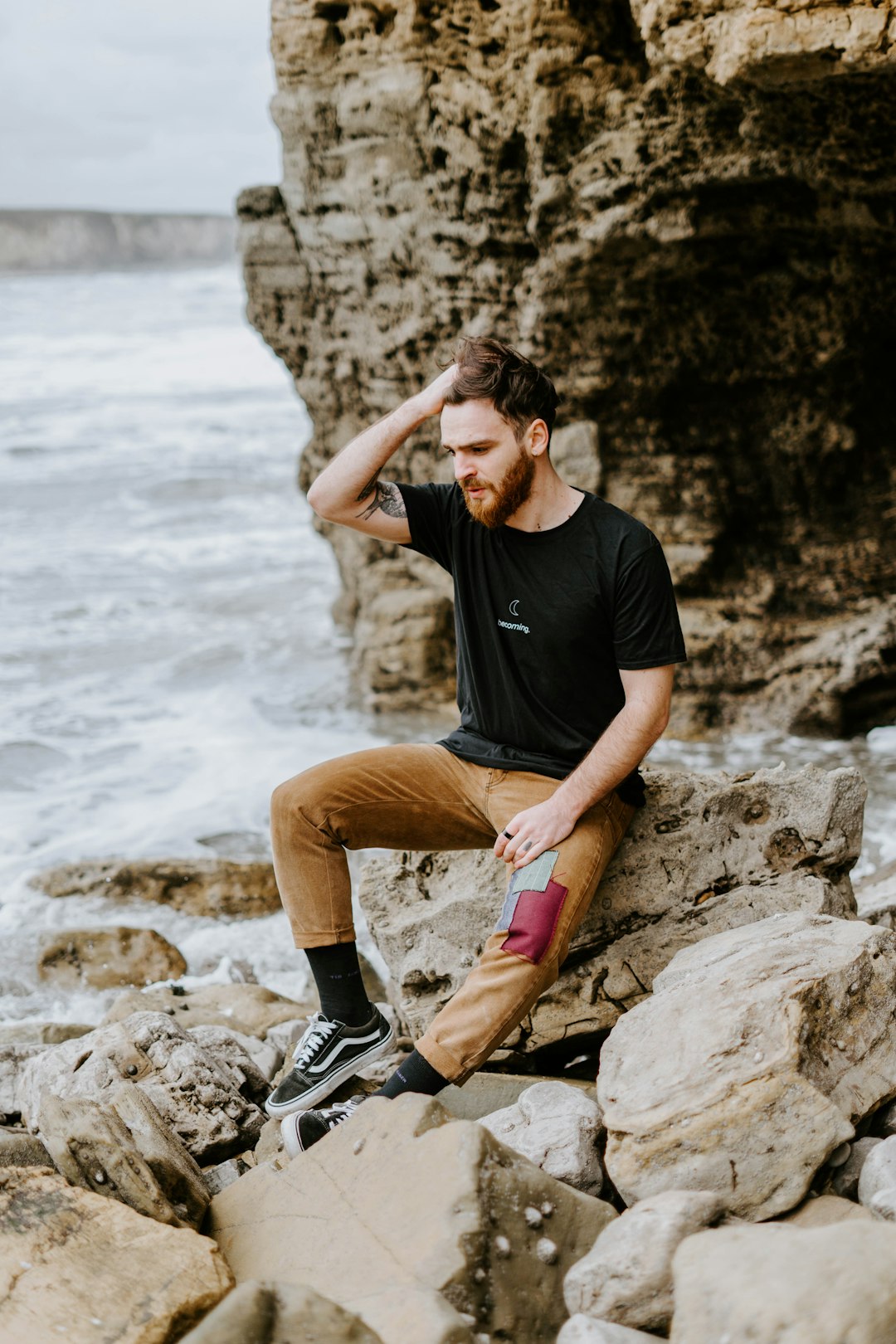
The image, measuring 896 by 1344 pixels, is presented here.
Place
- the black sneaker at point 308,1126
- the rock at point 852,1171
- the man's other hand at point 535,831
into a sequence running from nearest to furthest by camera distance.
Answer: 1. the rock at point 852,1171
2. the black sneaker at point 308,1126
3. the man's other hand at point 535,831

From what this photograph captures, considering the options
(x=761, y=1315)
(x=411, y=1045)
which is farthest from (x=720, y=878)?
(x=761, y=1315)

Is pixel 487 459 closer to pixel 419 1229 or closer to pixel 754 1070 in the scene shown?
pixel 754 1070

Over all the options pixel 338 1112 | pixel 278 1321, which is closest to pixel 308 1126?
pixel 338 1112

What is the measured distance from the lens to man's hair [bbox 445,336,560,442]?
11.5ft

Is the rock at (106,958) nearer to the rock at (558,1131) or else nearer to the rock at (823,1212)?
the rock at (558,1131)

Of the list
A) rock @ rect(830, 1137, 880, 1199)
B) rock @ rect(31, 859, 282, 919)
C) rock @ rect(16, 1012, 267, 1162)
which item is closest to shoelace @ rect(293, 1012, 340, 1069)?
rock @ rect(16, 1012, 267, 1162)

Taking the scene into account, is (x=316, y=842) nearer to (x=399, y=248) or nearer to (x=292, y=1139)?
(x=292, y=1139)

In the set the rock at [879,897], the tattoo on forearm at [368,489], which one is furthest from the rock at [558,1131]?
the tattoo on forearm at [368,489]

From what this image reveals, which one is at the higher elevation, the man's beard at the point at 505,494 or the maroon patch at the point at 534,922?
the man's beard at the point at 505,494

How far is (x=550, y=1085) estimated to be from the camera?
10.4ft

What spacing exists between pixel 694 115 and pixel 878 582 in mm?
3295

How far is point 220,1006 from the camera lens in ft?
16.7

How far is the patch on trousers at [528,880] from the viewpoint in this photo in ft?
10.7

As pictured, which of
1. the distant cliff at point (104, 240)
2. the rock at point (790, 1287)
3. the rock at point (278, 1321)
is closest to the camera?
the rock at point (790, 1287)
